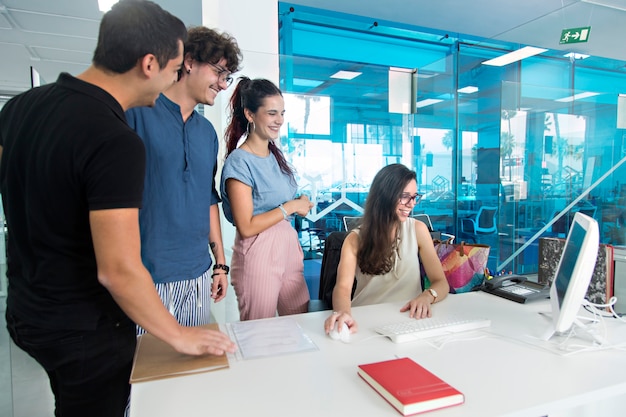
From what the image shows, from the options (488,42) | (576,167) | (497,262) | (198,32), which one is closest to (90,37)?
(198,32)

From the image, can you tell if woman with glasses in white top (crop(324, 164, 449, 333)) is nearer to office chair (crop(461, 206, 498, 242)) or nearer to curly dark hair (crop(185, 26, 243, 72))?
curly dark hair (crop(185, 26, 243, 72))

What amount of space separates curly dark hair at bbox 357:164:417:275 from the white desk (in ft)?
1.94

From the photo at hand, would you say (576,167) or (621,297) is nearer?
(621,297)

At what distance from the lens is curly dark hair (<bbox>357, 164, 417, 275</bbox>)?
2.04 m

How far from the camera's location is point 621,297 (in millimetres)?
2246

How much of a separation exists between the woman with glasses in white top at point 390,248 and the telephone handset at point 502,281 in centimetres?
23

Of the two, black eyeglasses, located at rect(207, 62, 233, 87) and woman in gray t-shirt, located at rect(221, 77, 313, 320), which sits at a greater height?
black eyeglasses, located at rect(207, 62, 233, 87)

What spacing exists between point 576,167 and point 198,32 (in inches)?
208

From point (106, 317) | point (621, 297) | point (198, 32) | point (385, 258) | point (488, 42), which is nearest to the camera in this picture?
point (106, 317)

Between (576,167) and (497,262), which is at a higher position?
(576,167)

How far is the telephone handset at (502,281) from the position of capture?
2037 mm

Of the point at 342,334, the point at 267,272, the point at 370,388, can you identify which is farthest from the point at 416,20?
the point at 370,388

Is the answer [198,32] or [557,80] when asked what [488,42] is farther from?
[198,32]

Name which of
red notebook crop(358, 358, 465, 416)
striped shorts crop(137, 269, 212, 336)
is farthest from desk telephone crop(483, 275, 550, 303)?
striped shorts crop(137, 269, 212, 336)
